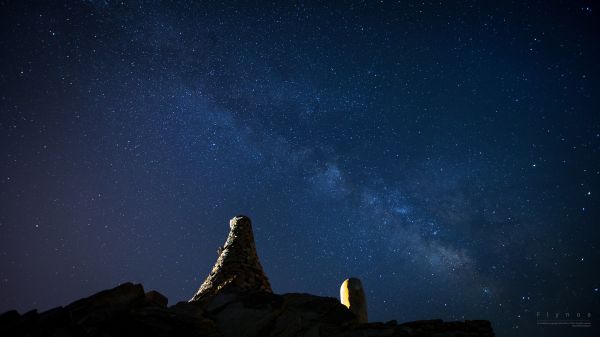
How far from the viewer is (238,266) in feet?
37.5

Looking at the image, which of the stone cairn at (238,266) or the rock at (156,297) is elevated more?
the stone cairn at (238,266)

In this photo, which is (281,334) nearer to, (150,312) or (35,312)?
(150,312)

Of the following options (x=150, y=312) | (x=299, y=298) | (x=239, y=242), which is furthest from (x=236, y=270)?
(x=150, y=312)

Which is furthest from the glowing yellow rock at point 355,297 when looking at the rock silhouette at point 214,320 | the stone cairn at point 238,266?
the rock silhouette at point 214,320

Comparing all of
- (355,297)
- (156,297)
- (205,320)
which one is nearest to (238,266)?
(156,297)

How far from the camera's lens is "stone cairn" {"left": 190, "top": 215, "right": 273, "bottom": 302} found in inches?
416

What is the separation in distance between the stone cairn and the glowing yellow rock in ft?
9.79

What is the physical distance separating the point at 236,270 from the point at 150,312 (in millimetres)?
5530

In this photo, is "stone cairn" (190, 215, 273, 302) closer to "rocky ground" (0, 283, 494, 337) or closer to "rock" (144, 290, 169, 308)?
"rock" (144, 290, 169, 308)

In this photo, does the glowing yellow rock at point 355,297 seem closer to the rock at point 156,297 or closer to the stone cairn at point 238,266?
the stone cairn at point 238,266

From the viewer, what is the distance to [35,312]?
6086 mm

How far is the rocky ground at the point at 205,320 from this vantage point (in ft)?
17.7

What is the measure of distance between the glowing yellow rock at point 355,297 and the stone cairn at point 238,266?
298 cm

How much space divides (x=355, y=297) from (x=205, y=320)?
7228 mm
